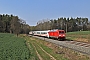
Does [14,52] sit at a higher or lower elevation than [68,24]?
lower

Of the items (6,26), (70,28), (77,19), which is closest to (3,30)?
(6,26)

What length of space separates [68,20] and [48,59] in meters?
171

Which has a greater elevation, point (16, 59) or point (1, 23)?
point (1, 23)

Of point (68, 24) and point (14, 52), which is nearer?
point (14, 52)

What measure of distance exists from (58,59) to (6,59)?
5.12 m

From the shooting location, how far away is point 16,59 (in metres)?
16.5

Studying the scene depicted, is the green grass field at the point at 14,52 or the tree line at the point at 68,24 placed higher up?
the tree line at the point at 68,24

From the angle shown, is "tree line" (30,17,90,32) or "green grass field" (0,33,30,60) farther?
"tree line" (30,17,90,32)

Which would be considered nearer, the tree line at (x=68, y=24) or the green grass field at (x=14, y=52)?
the green grass field at (x=14, y=52)

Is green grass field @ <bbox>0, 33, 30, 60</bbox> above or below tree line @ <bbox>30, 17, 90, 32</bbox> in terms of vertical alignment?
below

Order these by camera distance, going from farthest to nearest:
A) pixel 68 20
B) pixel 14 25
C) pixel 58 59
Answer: pixel 68 20
pixel 14 25
pixel 58 59

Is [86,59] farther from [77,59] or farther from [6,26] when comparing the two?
[6,26]

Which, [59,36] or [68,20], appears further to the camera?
[68,20]

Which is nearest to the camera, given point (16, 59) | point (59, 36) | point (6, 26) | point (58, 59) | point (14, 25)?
point (16, 59)
